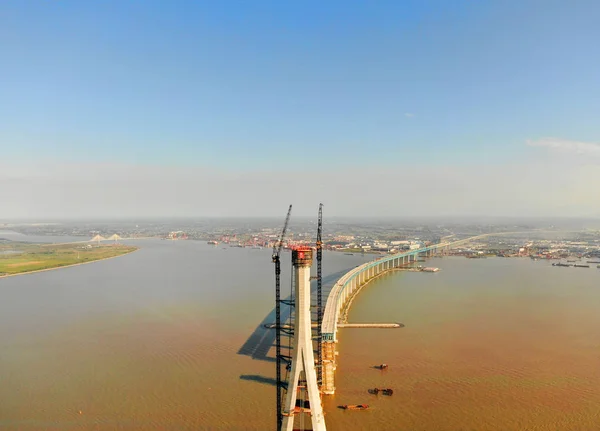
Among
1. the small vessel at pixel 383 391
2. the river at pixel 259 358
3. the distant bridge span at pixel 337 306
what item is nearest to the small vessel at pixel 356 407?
the river at pixel 259 358

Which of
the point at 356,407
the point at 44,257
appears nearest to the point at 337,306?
the point at 356,407

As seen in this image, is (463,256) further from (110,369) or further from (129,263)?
(110,369)

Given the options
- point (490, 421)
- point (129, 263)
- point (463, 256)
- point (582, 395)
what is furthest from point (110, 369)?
point (463, 256)

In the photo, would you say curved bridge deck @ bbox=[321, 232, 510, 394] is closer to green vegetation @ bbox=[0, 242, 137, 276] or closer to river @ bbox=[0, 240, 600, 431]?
river @ bbox=[0, 240, 600, 431]

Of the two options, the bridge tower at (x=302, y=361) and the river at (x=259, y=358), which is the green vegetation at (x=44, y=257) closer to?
the river at (x=259, y=358)

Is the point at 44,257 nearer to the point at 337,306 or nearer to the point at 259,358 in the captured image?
the point at 337,306

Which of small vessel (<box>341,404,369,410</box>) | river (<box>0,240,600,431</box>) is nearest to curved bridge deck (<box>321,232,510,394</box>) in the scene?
river (<box>0,240,600,431</box>)
